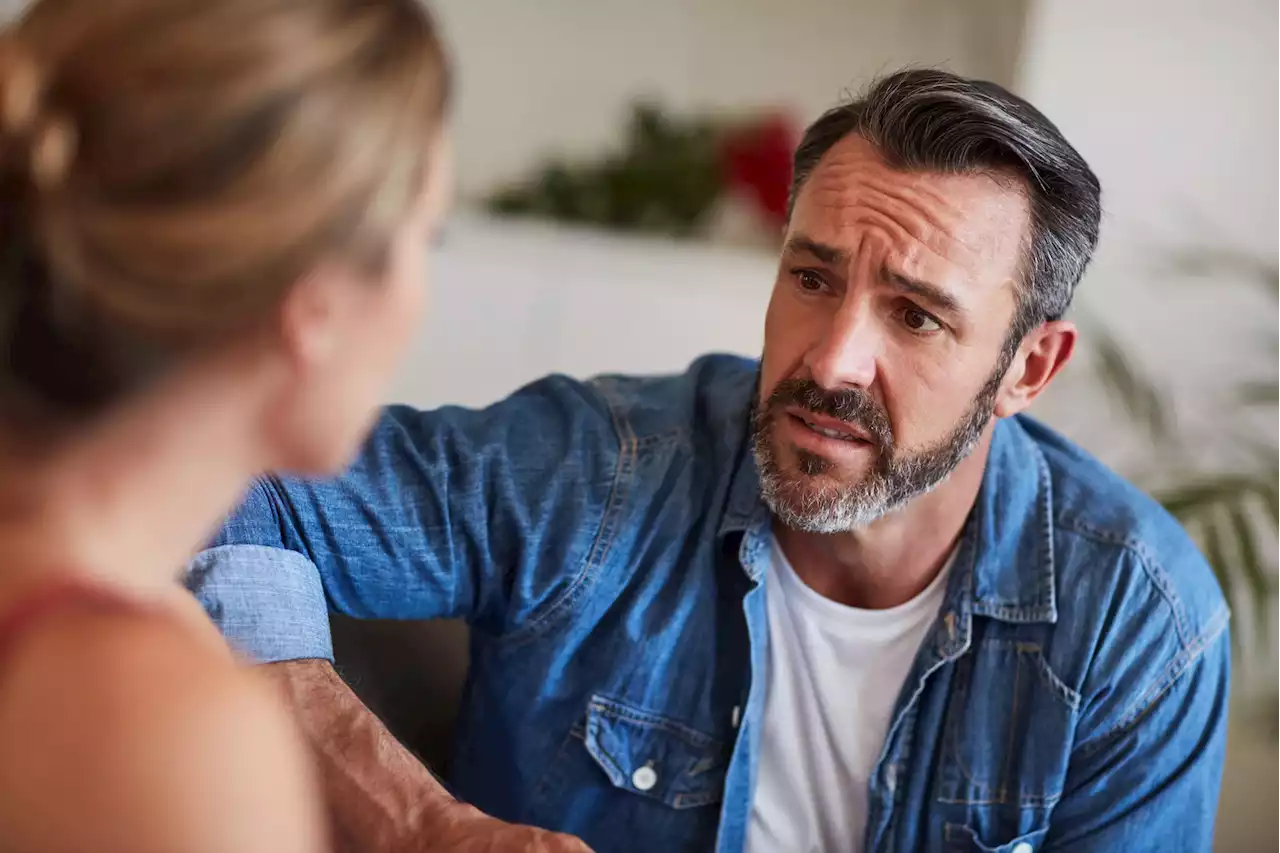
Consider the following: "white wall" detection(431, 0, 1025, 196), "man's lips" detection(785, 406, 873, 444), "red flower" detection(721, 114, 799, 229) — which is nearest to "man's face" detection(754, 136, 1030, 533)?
"man's lips" detection(785, 406, 873, 444)

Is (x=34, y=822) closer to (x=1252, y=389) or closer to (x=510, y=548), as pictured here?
(x=510, y=548)

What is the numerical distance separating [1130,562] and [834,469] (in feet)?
1.04

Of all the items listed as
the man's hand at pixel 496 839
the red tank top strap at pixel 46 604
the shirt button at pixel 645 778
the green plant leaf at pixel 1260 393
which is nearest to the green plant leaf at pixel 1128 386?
the green plant leaf at pixel 1260 393

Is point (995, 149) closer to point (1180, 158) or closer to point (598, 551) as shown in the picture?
point (598, 551)

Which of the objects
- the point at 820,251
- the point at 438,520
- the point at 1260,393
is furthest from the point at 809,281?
the point at 1260,393

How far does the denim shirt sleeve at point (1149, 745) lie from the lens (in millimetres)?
1170

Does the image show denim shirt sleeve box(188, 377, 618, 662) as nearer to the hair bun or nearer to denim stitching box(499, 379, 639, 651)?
denim stitching box(499, 379, 639, 651)

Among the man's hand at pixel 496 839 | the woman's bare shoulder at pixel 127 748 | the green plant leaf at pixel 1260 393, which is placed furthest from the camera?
the green plant leaf at pixel 1260 393

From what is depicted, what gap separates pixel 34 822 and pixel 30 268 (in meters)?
0.24

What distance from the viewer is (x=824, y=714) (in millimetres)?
1246

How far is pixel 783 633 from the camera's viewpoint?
4.13ft

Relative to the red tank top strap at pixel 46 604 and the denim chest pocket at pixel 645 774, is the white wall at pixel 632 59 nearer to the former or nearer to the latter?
the denim chest pocket at pixel 645 774

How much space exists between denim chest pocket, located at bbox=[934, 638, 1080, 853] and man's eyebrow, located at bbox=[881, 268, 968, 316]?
338mm

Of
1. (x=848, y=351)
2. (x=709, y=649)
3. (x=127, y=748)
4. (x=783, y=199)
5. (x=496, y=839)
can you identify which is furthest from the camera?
(x=783, y=199)
